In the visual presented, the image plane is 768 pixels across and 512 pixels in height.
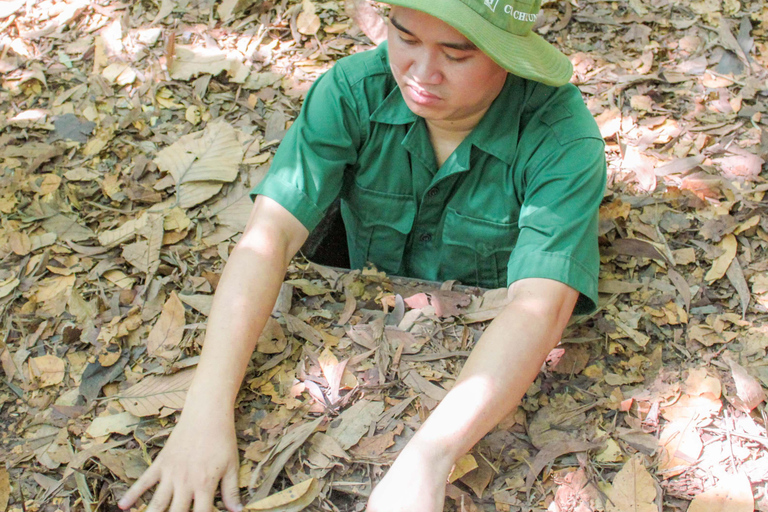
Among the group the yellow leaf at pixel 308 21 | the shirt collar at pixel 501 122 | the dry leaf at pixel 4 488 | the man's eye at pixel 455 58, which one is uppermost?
the man's eye at pixel 455 58

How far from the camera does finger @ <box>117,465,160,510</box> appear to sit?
1.64 metres

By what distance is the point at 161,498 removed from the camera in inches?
64.0

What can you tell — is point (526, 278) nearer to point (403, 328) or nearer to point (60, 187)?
point (403, 328)

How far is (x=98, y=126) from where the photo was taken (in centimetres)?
289

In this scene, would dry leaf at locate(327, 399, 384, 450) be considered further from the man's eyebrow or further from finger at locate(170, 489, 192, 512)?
the man's eyebrow

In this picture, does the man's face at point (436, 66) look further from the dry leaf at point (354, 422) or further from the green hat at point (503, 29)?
the dry leaf at point (354, 422)

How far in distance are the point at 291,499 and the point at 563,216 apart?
1.07 metres

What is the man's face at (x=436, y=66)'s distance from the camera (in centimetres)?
166

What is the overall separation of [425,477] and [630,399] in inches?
31.4

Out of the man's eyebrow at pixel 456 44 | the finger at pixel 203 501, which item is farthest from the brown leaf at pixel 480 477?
the man's eyebrow at pixel 456 44

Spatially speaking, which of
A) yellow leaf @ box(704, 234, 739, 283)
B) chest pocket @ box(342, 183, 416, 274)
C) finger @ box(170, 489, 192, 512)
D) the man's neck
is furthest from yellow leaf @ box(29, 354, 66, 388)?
yellow leaf @ box(704, 234, 739, 283)

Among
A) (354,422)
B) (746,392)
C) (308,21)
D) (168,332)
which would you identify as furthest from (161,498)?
(308,21)

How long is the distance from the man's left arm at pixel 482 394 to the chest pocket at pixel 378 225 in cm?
56

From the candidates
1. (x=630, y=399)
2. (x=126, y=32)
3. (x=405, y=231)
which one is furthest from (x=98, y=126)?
(x=630, y=399)
